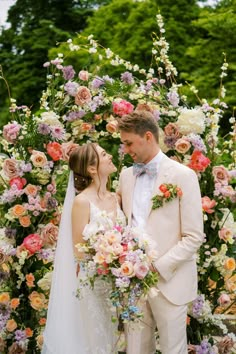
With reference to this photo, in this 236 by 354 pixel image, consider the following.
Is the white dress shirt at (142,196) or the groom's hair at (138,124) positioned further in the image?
the white dress shirt at (142,196)

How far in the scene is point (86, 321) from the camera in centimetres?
474

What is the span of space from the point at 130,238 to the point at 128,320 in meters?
0.49

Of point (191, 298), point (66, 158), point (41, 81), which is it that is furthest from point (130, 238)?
point (41, 81)

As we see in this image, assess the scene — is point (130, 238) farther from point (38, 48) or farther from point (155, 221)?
point (38, 48)

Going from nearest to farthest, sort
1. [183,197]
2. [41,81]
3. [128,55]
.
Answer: [183,197]
[128,55]
[41,81]

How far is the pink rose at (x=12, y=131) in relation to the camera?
5.44 m

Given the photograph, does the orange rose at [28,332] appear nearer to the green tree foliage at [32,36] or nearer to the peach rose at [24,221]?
the peach rose at [24,221]

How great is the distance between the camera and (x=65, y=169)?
571 cm

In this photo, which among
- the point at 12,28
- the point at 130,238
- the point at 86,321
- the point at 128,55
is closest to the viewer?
the point at 130,238

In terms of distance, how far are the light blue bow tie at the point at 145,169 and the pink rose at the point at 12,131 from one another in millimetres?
1325

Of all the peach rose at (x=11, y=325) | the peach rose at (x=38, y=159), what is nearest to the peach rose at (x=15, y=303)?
the peach rose at (x=11, y=325)

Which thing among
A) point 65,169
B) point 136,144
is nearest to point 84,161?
point 136,144

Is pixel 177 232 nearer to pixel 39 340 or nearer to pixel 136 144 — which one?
pixel 136 144

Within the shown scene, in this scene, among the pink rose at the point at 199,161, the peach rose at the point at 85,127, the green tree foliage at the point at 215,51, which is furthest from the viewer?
the green tree foliage at the point at 215,51
